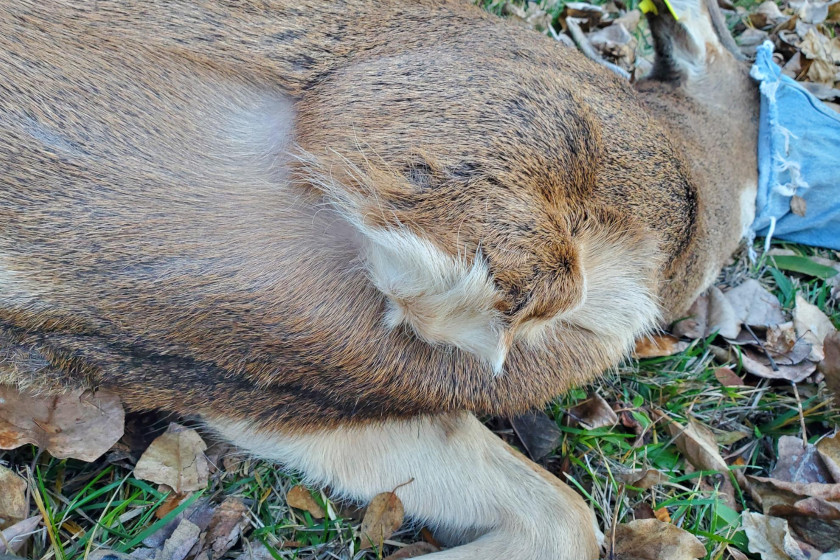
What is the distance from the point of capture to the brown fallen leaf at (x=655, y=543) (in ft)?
7.05

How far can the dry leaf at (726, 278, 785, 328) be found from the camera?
3137 millimetres

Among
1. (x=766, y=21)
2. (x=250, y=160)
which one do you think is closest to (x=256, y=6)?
(x=250, y=160)

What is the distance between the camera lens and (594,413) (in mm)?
2699

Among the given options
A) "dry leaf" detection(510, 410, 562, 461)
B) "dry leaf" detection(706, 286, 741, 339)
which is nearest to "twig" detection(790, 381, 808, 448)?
"dry leaf" detection(706, 286, 741, 339)

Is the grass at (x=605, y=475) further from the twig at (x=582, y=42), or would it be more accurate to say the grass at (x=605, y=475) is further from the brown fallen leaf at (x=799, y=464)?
the twig at (x=582, y=42)

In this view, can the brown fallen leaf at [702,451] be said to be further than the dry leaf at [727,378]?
No

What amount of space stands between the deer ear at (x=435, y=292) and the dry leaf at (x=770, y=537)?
1.26 meters

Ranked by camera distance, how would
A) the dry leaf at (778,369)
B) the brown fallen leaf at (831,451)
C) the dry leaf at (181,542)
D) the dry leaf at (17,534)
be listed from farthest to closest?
the dry leaf at (778,369) → the brown fallen leaf at (831,451) → the dry leaf at (181,542) → the dry leaf at (17,534)

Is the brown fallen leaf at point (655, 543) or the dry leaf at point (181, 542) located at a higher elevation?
the dry leaf at point (181, 542)

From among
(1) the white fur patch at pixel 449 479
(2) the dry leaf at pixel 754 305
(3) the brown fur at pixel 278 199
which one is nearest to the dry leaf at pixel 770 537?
(1) the white fur patch at pixel 449 479

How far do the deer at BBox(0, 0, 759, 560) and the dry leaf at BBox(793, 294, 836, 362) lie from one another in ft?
3.86

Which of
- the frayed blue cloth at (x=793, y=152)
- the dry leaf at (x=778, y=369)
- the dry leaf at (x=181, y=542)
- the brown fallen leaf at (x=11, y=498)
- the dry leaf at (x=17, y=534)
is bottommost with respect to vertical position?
the dry leaf at (x=778, y=369)

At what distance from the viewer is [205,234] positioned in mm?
1762

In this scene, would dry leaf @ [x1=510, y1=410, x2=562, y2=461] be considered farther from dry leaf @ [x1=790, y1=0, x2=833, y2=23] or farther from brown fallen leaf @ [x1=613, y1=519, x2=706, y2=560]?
dry leaf @ [x1=790, y1=0, x2=833, y2=23]
